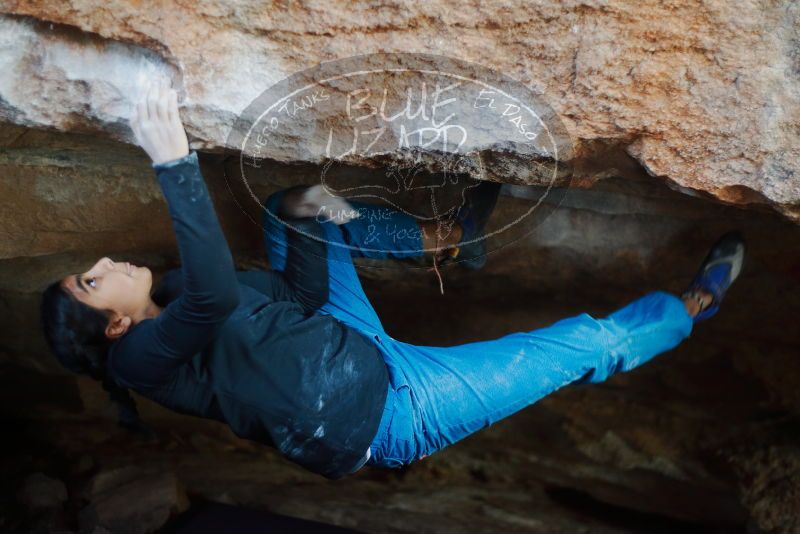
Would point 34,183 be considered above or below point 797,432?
above

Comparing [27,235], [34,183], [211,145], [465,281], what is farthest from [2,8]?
[465,281]

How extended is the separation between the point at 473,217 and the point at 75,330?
2.16 feet

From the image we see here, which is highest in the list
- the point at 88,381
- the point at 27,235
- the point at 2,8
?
the point at 2,8

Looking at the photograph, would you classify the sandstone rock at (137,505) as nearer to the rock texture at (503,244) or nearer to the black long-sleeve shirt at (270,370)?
the rock texture at (503,244)

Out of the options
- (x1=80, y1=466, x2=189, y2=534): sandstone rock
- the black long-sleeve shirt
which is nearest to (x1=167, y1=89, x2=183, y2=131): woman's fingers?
the black long-sleeve shirt

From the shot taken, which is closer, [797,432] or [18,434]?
[797,432]

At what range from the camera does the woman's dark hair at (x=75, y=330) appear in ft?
3.67

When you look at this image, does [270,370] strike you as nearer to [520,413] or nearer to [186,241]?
[186,241]

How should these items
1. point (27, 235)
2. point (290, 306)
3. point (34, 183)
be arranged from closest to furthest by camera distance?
point (290, 306)
point (34, 183)
point (27, 235)

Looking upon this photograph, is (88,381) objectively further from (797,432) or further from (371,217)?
(797,432)

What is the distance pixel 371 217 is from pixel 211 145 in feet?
0.93

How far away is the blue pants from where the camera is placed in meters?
1.25

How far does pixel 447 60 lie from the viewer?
41.1 inches

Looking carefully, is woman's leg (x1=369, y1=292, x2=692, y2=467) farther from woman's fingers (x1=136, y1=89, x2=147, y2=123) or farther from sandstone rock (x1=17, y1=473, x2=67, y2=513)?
sandstone rock (x1=17, y1=473, x2=67, y2=513)
